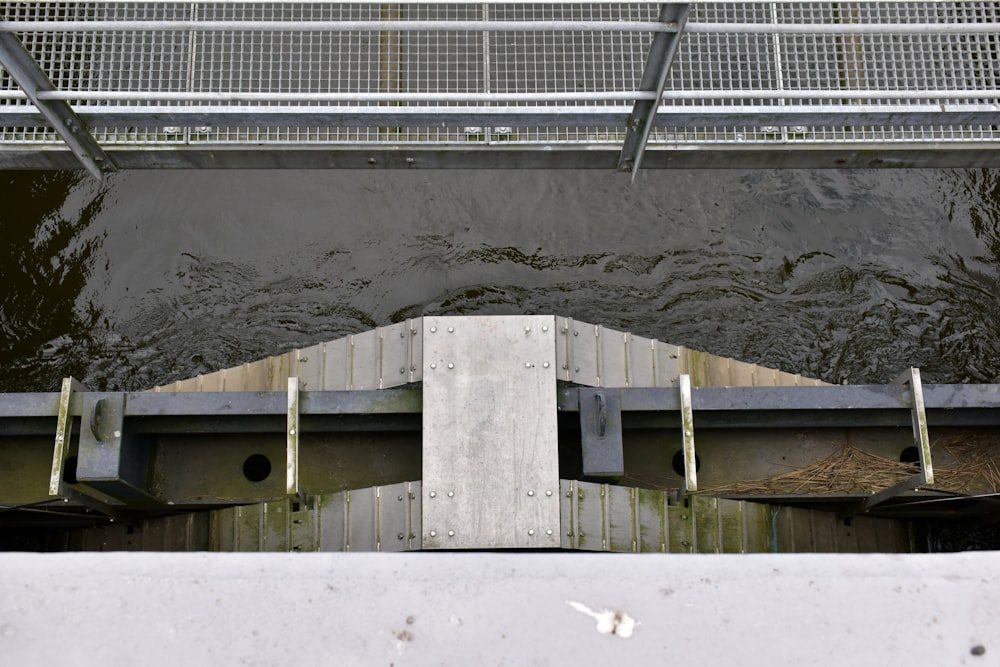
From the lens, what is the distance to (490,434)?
17.5 feet

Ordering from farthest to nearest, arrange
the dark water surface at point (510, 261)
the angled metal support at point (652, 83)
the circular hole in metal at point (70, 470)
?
the dark water surface at point (510, 261), the circular hole in metal at point (70, 470), the angled metal support at point (652, 83)

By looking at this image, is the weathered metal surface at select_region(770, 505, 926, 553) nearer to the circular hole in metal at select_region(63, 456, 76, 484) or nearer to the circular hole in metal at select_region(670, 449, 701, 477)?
the circular hole in metal at select_region(670, 449, 701, 477)

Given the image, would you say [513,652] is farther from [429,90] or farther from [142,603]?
[429,90]

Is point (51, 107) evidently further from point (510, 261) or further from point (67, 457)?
point (510, 261)

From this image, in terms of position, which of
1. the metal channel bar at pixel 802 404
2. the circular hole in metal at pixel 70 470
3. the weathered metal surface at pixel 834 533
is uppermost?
the metal channel bar at pixel 802 404

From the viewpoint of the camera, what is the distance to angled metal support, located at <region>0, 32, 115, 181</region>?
4.89 m

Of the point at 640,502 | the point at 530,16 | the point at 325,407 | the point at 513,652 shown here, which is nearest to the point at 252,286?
the point at 325,407

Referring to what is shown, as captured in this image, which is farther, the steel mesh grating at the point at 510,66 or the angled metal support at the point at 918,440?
the steel mesh grating at the point at 510,66

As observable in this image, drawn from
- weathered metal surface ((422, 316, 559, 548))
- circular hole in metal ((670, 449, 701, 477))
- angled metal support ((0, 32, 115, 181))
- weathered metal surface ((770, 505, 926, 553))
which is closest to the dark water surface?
weathered metal surface ((770, 505, 926, 553))

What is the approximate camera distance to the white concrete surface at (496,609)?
3436 mm

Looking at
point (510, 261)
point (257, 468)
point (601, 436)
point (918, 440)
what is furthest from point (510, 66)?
point (918, 440)

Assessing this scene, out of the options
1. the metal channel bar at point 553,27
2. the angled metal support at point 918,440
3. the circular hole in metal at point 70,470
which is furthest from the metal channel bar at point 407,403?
the metal channel bar at point 553,27

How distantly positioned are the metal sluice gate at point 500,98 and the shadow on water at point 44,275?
7.70ft

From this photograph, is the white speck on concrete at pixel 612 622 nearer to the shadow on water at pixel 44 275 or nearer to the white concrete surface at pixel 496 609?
the white concrete surface at pixel 496 609
